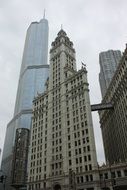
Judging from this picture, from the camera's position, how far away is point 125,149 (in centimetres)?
8350

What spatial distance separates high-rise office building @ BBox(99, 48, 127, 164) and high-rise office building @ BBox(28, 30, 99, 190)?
11.9 meters

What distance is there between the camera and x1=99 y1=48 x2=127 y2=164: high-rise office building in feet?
278

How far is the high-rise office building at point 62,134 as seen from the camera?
76.2 m

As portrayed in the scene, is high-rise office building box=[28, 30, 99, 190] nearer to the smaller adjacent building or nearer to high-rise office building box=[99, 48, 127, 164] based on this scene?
the smaller adjacent building

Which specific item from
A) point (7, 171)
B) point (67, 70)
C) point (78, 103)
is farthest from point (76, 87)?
point (7, 171)

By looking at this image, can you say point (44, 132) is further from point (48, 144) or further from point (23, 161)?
point (23, 161)

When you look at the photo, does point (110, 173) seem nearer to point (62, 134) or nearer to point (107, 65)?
point (62, 134)

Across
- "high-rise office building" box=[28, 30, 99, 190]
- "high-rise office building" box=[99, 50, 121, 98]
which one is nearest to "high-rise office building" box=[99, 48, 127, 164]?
"high-rise office building" box=[28, 30, 99, 190]

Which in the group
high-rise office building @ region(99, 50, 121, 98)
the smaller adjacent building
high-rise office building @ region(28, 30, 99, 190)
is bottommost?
the smaller adjacent building

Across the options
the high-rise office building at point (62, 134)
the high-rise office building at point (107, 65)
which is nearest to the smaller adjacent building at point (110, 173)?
the high-rise office building at point (62, 134)

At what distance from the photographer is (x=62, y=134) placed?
3511 inches

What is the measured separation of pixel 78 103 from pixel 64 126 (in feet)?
39.7

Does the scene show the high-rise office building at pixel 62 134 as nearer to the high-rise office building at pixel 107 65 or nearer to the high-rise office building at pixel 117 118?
the high-rise office building at pixel 117 118

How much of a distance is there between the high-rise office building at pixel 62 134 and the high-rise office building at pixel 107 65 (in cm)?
5802
